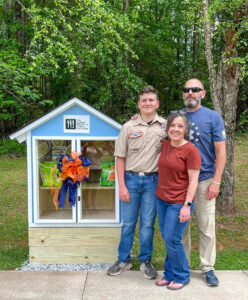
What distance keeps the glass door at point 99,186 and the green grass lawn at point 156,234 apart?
2.15ft

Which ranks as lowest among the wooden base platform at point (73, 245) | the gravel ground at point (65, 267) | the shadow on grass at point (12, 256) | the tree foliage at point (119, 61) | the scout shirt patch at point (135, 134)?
the shadow on grass at point (12, 256)

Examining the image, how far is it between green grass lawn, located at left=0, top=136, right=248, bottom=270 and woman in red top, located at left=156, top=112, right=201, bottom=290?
97 centimetres

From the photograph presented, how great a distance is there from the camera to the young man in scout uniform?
344 centimetres

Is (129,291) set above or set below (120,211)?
below

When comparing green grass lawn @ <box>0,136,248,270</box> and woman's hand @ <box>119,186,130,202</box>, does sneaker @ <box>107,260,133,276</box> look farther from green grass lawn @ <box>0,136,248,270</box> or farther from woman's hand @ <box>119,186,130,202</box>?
woman's hand @ <box>119,186,130,202</box>

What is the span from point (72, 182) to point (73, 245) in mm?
705

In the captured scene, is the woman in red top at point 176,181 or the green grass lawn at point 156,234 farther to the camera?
the green grass lawn at point 156,234

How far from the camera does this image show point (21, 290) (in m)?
3.36

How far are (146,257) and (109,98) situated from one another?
28.1 feet

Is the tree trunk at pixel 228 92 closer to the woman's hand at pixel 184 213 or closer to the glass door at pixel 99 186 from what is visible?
the glass door at pixel 99 186

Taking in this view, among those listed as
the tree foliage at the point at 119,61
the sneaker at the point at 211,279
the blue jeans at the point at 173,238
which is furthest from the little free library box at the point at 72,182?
the tree foliage at the point at 119,61

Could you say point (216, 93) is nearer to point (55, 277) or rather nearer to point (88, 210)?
point (88, 210)

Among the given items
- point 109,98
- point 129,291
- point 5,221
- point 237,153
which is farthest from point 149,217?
point 237,153

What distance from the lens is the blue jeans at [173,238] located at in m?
3.15
